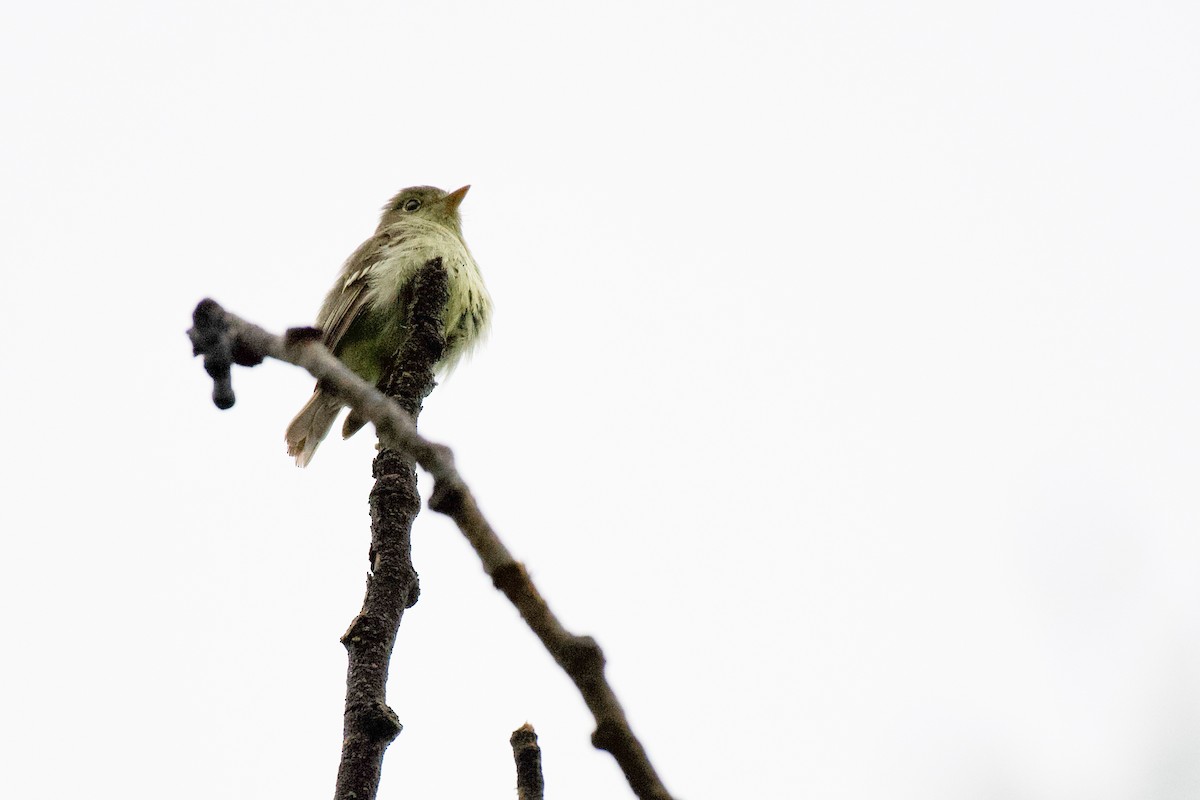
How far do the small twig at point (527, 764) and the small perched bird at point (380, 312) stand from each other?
526cm

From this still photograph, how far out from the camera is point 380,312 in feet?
23.7

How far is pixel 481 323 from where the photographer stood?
292 inches

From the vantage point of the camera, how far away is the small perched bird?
284 inches

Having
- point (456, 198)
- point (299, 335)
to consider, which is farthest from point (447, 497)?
point (456, 198)

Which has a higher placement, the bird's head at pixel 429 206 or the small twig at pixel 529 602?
the bird's head at pixel 429 206

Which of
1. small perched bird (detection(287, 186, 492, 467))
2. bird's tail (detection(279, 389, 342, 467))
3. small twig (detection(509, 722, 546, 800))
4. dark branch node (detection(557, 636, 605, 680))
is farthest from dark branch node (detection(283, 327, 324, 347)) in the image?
bird's tail (detection(279, 389, 342, 467))

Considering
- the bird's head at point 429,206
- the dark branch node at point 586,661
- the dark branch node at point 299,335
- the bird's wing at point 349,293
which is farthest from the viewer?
the bird's head at point 429,206

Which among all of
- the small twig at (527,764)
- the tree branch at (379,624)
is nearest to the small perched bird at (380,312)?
the tree branch at (379,624)

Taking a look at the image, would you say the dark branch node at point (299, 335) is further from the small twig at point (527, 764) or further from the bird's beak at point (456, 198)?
the bird's beak at point (456, 198)

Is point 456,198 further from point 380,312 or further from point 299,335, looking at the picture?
point 299,335

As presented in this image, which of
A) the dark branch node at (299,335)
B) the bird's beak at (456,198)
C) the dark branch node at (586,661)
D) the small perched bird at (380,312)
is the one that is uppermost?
the bird's beak at (456,198)

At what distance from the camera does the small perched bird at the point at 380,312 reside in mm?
7207

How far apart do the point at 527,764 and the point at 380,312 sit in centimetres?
574

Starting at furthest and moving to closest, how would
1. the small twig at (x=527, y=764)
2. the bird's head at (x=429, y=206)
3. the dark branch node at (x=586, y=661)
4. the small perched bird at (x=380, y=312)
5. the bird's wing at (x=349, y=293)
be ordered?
the bird's head at (x=429, y=206)
the bird's wing at (x=349, y=293)
the small perched bird at (x=380, y=312)
the small twig at (x=527, y=764)
the dark branch node at (x=586, y=661)
